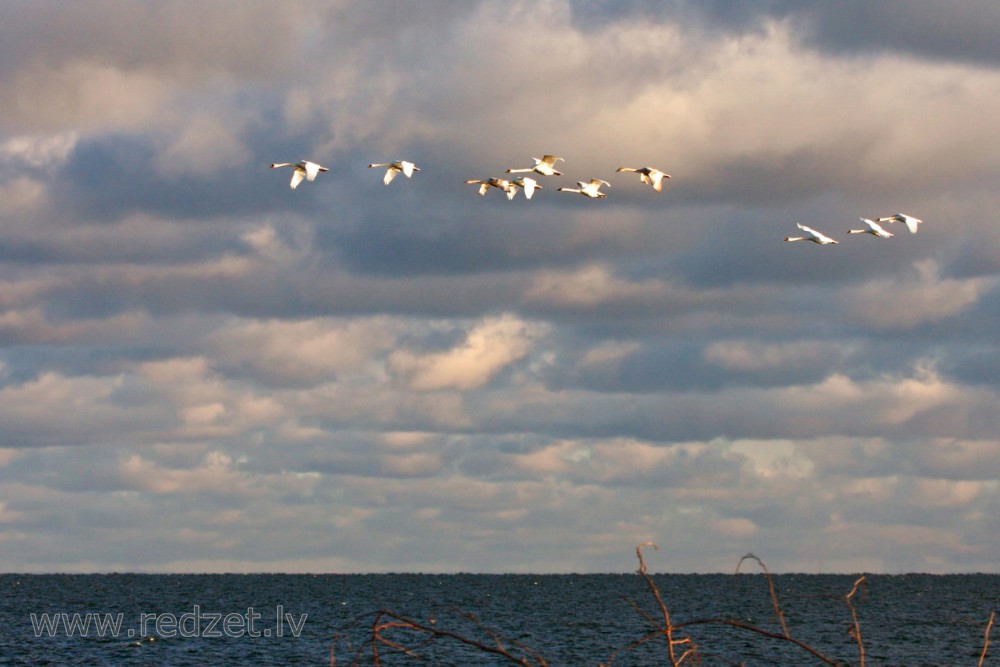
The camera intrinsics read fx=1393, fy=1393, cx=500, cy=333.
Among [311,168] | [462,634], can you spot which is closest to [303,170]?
[311,168]

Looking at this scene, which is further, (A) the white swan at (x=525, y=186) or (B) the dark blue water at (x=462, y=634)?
(B) the dark blue water at (x=462, y=634)

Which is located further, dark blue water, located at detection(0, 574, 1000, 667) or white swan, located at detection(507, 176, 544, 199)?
dark blue water, located at detection(0, 574, 1000, 667)

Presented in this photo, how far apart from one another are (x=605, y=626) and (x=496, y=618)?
2517 cm

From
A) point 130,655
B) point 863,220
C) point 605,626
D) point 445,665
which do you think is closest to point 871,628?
point 605,626

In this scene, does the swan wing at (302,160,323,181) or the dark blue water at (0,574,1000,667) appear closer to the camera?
the swan wing at (302,160,323,181)

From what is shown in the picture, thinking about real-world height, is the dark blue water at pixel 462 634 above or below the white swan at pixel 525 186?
below

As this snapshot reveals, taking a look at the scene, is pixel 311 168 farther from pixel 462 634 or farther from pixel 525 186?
pixel 462 634

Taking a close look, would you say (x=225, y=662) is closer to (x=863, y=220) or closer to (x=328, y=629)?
(x=328, y=629)

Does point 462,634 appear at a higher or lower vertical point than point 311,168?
lower

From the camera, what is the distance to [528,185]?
65438 millimetres

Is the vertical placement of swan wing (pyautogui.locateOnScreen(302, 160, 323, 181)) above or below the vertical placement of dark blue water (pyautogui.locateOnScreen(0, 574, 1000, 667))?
above

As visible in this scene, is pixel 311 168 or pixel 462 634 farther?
pixel 462 634

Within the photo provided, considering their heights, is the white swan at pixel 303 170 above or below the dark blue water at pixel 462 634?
above

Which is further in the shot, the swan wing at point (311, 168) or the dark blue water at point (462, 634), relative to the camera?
the dark blue water at point (462, 634)
